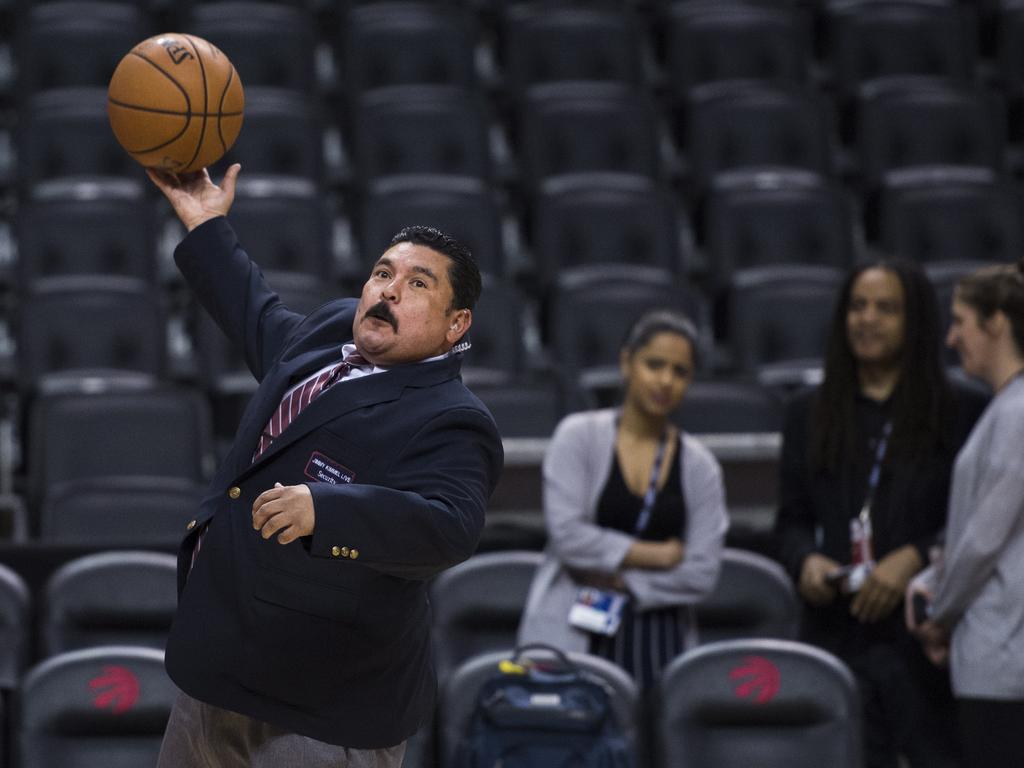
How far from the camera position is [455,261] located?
206cm

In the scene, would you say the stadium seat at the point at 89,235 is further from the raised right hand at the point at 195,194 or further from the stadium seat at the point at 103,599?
the raised right hand at the point at 195,194

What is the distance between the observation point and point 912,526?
3225 mm

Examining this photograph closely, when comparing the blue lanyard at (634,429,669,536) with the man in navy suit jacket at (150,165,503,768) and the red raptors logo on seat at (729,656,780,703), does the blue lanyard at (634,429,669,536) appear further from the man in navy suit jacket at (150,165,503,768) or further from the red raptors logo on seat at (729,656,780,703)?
the man in navy suit jacket at (150,165,503,768)

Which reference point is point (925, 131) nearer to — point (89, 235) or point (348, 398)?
point (89, 235)

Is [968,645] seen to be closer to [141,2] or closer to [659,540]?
[659,540]

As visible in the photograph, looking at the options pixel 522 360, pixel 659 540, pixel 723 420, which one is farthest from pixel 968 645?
pixel 522 360

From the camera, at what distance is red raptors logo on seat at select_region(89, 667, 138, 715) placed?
2.98 m

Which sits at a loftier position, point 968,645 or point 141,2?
point 141,2

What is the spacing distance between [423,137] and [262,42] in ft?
2.84

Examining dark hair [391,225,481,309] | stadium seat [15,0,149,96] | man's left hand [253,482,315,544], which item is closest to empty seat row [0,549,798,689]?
dark hair [391,225,481,309]

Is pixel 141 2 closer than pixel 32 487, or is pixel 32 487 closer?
pixel 32 487

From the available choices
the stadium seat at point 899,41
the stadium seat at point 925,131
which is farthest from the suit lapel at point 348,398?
the stadium seat at point 899,41

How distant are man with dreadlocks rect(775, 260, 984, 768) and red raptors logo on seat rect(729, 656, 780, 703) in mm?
202

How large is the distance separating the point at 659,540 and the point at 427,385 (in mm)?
1458
